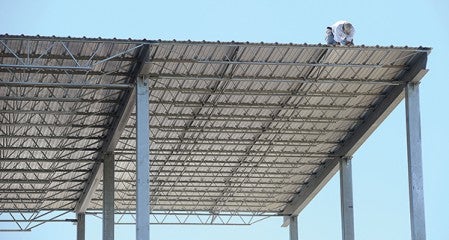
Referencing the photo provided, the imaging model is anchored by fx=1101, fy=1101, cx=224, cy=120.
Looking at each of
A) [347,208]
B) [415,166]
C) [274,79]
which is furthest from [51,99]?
[347,208]

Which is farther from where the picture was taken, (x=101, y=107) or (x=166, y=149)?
(x=166, y=149)

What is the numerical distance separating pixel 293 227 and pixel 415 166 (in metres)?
19.4

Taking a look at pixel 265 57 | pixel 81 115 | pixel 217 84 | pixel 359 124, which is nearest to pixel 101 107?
pixel 81 115

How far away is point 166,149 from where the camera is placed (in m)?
51.2

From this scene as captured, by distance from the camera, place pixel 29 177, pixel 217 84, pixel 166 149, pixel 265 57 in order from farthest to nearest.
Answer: pixel 29 177, pixel 166 149, pixel 217 84, pixel 265 57

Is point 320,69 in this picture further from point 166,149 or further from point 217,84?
point 166,149

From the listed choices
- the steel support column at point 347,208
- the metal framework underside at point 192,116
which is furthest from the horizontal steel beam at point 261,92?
the steel support column at point 347,208

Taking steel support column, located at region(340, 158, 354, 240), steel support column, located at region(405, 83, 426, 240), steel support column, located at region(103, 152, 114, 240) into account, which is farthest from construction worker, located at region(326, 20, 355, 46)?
steel support column, located at region(103, 152, 114, 240)

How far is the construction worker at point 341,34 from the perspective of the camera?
41281 millimetres

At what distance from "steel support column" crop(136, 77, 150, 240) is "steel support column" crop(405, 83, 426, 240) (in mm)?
10188

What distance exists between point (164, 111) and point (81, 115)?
3479mm

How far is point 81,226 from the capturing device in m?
59.4

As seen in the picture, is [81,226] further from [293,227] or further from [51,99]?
[51,99]

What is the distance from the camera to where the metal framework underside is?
1578 inches
